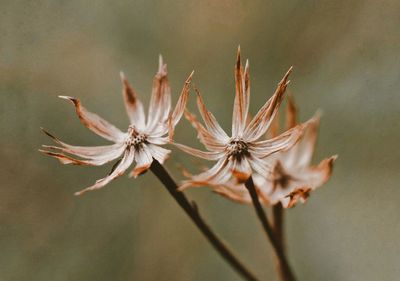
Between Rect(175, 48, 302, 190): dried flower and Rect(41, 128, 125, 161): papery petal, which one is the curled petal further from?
Rect(41, 128, 125, 161): papery petal

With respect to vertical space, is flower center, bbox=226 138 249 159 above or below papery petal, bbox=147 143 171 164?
below

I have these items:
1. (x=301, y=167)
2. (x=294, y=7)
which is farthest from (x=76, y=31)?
(x=301, y=167)

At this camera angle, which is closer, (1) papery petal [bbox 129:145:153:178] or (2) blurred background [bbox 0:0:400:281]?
(1) papery petal [bbox 129:145:153:178]

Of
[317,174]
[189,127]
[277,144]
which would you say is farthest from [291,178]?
[189,127]

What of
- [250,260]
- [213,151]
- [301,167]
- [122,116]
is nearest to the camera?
[213,151]

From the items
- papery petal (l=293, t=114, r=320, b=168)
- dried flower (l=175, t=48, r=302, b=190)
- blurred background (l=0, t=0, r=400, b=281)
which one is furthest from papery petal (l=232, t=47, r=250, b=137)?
blurred background (l=0, t=0, r=400, b=281)

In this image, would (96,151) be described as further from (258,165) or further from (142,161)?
(258,165)

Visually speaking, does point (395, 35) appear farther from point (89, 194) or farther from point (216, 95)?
point (89, 194)
